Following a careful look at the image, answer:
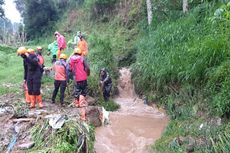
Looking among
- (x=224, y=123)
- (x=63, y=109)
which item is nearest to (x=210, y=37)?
(x=224, y=123)

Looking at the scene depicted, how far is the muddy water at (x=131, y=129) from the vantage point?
8.38 m

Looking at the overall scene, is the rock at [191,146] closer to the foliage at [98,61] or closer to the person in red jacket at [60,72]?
the person in red jacket at [60,72]

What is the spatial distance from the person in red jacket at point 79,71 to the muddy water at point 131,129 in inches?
39.4

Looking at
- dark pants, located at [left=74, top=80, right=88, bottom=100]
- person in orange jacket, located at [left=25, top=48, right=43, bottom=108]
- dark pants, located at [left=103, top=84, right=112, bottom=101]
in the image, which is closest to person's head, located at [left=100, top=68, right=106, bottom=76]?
dark pants, located at [left=103, top=84, right=112, bottom=101]

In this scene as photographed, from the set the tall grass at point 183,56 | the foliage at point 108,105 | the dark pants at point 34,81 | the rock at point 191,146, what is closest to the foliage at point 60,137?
the rock at point 191,146

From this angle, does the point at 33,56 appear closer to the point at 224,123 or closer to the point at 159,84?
the point at 159,84

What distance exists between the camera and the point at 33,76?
354 inches

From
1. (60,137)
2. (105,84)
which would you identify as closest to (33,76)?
(60,137)

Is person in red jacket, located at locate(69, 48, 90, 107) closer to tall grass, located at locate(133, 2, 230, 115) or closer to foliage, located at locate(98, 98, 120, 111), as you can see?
foliage, located at locate(98, 98, 120, 111)

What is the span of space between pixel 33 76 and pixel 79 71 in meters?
1.14

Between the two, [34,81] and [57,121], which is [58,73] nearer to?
[34,81]

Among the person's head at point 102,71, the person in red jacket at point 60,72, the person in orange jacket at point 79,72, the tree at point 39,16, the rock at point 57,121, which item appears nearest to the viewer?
the rock at point 57,121

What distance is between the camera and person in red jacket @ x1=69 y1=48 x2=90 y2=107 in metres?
9.16

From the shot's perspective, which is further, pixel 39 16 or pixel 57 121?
pixel 39 16
